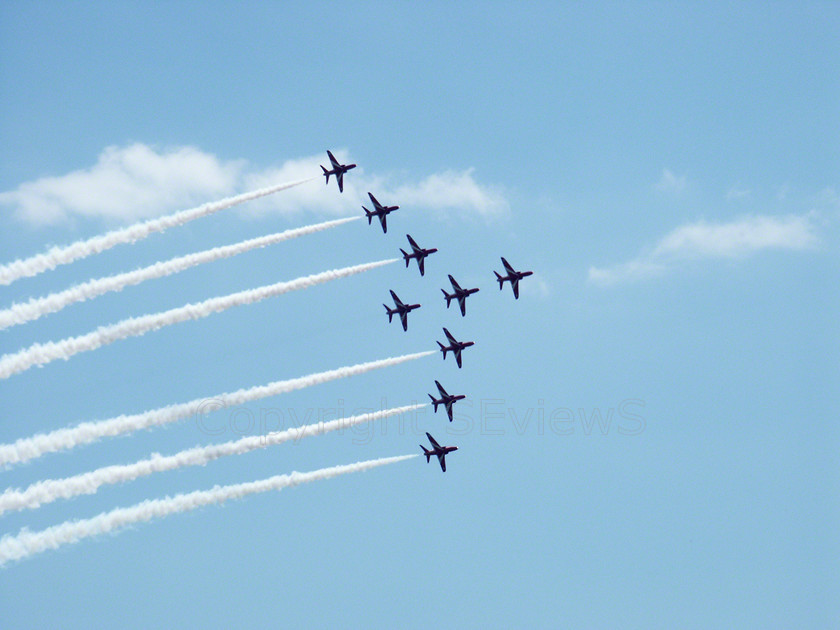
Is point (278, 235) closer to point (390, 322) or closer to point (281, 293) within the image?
point (281, 293)

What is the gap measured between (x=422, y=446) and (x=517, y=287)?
17.3 m

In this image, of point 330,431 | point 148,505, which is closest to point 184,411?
point 148,505

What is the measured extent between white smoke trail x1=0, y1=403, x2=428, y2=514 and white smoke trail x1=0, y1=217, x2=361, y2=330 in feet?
39.2

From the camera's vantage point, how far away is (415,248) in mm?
117812

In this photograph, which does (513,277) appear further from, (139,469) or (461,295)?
(139,469)

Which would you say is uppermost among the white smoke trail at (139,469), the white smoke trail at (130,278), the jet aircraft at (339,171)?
the jet aircraft at (339,171)

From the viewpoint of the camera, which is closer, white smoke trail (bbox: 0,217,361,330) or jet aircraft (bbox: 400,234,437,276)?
white smoke trail (bbox: 0,217,361,330)

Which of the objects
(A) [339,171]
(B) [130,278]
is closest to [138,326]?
(B) [130,278]

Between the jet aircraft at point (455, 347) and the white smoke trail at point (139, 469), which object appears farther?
the jet aircraft at point (455, 347)

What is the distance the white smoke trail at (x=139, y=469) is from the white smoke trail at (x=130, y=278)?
11957mm

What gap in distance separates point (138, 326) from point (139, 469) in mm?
10971

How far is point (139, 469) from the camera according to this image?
90875mm

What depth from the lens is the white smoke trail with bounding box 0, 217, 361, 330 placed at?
90.9 metres

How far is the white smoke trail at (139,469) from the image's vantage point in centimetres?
8612
